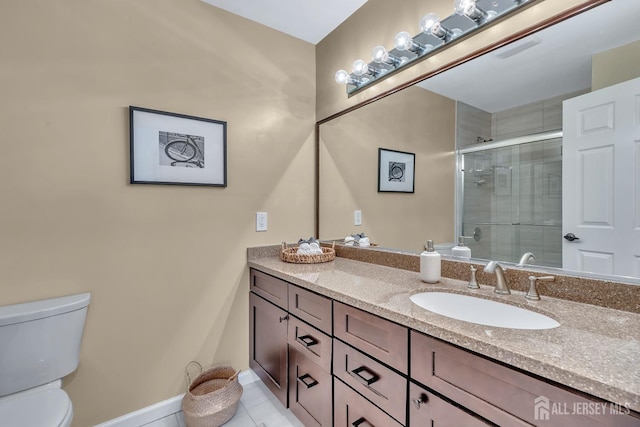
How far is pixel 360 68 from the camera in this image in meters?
1.82

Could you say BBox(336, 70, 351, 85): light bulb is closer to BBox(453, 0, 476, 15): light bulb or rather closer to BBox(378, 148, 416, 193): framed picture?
BBox(378, 148, 416, 193): framed picture

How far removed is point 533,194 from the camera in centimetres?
113

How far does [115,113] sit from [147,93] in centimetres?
20

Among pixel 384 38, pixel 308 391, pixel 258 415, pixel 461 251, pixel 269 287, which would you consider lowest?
pixel 258 415

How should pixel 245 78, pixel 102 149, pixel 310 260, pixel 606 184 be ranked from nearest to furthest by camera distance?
pixel 606 184, pixel 102 149, pixel 310 260, pixel 245 78

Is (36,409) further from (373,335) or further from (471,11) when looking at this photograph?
(471,11)

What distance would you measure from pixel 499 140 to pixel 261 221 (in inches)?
56.5

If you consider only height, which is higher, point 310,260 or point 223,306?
point 310,260

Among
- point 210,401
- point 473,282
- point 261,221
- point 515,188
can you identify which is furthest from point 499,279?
point 210,401

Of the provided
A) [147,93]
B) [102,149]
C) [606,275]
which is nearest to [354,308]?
[606,275]

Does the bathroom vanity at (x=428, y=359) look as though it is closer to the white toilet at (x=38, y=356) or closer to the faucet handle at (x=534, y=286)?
the faucet handle at (x=534, y=286)

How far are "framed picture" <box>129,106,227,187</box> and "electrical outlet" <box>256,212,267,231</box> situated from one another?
327mm

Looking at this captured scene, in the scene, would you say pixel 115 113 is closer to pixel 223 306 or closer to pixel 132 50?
pixel 132 50

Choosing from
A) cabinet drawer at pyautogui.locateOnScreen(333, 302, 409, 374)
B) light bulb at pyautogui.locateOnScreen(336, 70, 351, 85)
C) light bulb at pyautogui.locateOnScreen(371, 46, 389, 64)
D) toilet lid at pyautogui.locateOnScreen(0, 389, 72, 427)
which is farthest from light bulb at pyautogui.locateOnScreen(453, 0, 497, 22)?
toilet lid at pyautogui.locateOnScreen(0, 389, 72, 427)
